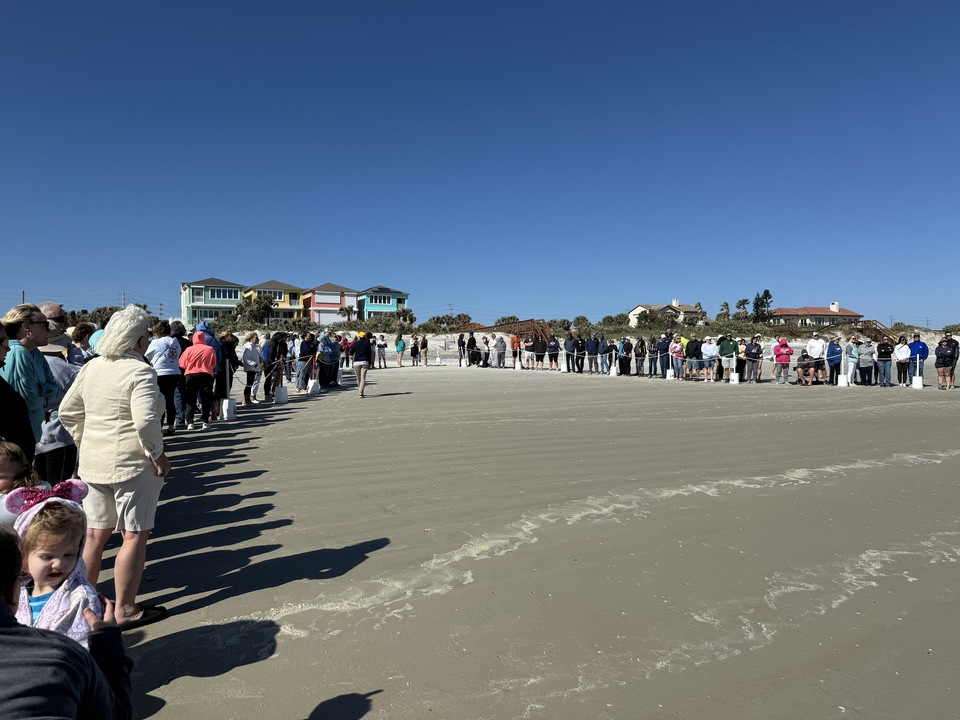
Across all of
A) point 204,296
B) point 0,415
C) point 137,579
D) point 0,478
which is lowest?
point 137,579

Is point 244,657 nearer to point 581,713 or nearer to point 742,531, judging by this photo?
point 581,713

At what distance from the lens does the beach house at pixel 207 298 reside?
77.0m

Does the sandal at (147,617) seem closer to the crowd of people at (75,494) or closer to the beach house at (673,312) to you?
the crowd of people at (75,494)

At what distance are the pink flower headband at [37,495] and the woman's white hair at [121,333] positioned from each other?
34.7 inches

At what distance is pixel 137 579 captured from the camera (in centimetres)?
325

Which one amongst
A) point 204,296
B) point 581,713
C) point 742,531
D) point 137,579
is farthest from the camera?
point 204,296

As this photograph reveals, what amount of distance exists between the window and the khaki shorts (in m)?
82.5

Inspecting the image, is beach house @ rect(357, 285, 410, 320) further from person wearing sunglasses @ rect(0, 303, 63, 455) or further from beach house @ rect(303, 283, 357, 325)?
person wearing sunglasses @ rect(0, 303, 63, 455)

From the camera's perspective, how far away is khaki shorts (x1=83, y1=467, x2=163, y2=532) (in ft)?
10.3

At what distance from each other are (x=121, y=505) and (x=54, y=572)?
3.74ft

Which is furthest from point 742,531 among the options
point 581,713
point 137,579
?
point 137,579

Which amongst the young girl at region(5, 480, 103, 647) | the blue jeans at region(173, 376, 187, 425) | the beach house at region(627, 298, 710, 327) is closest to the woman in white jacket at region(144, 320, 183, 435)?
the blue jeans at region(173, 376, 187, 425)

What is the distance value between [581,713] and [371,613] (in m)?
1.31

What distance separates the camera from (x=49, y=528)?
2053 millimetres
